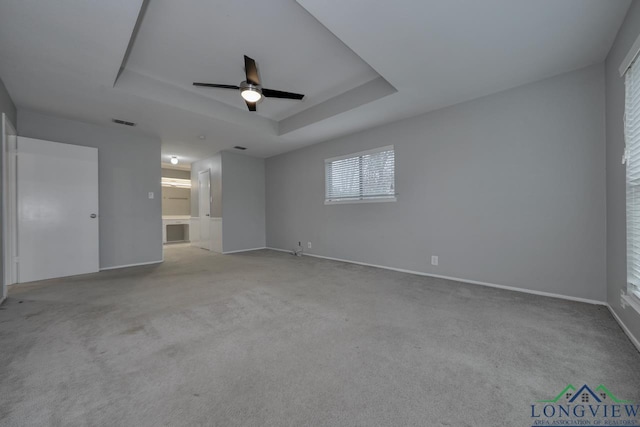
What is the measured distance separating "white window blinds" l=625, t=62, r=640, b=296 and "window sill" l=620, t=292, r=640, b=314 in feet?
0.12

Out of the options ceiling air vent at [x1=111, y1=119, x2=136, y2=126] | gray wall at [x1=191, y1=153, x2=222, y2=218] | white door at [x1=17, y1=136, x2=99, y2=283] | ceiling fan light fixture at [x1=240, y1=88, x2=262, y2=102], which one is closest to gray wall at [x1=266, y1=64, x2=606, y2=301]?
ceiling fan light fixture at [x1=240, y1=88, x2=262, y2=102]

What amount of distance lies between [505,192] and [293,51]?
3090 mm

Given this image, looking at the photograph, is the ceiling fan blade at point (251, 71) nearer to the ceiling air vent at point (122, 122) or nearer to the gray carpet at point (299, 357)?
the gray carpet at point (299, 357)

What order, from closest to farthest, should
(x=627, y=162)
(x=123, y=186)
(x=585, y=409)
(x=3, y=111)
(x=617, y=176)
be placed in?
1. (x=585, y=409)
2. (x=627, y=162)
3. (x=617, y=176)
4. (x=3, y=111)
5. (x=123, y=186)

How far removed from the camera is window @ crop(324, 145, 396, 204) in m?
4.27

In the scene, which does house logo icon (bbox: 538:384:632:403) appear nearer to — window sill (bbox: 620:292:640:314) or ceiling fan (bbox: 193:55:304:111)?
window sill (bbox: 620:292:640:314)

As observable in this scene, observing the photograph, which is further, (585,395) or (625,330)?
(625,330)

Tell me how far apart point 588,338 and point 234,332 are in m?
2.79

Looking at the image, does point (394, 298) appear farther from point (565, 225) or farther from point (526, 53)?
point (526, 53)

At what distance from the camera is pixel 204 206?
6.87 meters

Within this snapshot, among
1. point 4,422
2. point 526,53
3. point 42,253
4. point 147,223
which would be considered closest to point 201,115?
point 147,223

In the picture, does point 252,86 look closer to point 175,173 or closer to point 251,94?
point 251,94

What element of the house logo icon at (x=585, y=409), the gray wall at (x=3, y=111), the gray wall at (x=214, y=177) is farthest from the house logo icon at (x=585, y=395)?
the gray wall at (x=214, y=177)

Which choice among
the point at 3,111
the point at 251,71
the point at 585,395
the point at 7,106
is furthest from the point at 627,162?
the point at 7,106
